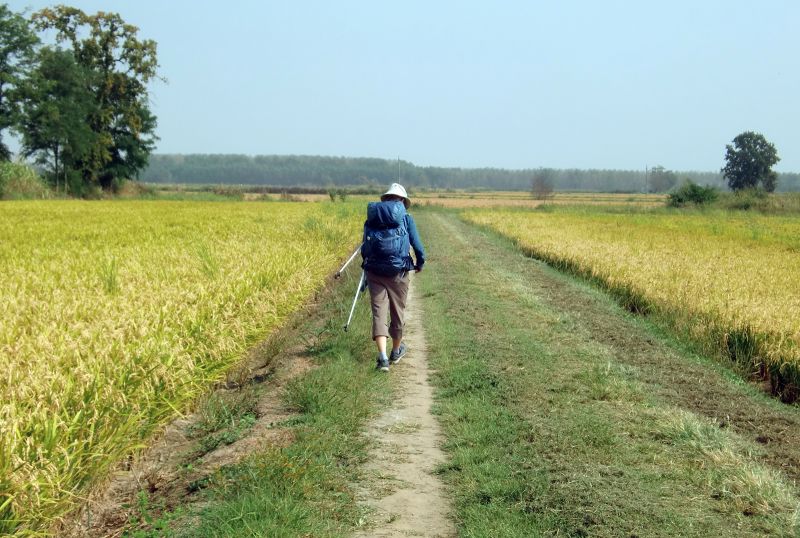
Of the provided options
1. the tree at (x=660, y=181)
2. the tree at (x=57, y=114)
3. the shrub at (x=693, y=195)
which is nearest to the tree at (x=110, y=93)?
the tree at (x=57, y=114)

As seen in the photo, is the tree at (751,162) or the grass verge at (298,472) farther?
the tree at (751,162)

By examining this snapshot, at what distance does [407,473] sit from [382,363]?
3.08 metres

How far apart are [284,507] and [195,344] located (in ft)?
9.53

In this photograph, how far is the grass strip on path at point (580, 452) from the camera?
182 inches

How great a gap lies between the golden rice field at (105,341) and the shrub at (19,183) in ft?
128

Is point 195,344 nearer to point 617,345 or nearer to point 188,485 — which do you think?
point 188,485

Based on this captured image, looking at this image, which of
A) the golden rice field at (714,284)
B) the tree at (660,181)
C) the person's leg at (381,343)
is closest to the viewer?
the person's leg at (381,343)

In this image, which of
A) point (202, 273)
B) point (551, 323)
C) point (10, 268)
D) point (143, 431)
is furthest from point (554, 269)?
point (143, 431)

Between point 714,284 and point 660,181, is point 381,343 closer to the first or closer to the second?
point 714,284

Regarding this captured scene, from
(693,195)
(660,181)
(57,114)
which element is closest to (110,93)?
(57,114)

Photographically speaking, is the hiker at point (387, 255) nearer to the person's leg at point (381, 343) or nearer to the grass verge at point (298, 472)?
the person's leg at point (381, 343)

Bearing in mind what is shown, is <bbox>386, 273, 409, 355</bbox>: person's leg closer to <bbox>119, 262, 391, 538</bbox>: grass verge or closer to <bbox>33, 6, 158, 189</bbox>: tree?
<bbox>119, 262, 391, 538</bbox>: grass verge

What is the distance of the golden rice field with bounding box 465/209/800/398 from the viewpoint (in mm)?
9320

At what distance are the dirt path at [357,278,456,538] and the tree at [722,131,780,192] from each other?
309ft
